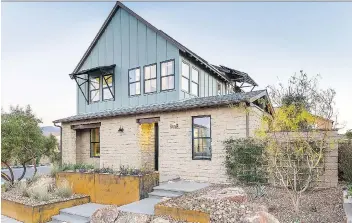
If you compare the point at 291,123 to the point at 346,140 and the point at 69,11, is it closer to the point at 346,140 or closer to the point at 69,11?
the point at 346,140

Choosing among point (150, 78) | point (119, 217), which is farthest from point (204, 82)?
point (119, 217)

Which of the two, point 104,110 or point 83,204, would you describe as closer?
point 83,204

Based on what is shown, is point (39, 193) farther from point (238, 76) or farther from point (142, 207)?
point (238, 76)

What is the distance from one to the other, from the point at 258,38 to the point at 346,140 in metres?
6.88

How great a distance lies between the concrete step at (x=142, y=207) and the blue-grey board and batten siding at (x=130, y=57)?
5.91 metres

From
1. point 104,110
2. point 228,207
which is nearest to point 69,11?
point 104,110

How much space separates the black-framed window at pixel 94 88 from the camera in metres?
16.4

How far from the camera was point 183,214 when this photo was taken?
20.4 feet

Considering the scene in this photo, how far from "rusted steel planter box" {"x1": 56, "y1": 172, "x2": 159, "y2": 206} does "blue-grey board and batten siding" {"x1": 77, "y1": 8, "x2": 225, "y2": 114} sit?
5.19 metres

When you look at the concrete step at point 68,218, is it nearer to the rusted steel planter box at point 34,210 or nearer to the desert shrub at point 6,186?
the rusted steel planter box at point 34,210

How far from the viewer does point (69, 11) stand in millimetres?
11508

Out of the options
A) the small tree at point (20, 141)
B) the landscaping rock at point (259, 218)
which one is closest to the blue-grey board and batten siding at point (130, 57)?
the small tree at point (20, 141)

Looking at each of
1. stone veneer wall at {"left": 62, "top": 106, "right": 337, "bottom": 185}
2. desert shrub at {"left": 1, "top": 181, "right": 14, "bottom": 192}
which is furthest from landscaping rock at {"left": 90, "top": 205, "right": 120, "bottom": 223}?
desert shrub at {"left": 1, "top": 181, "right": 14, "bottom": 192}

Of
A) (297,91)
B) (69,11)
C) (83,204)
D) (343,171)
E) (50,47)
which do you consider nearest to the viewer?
(343,171)
